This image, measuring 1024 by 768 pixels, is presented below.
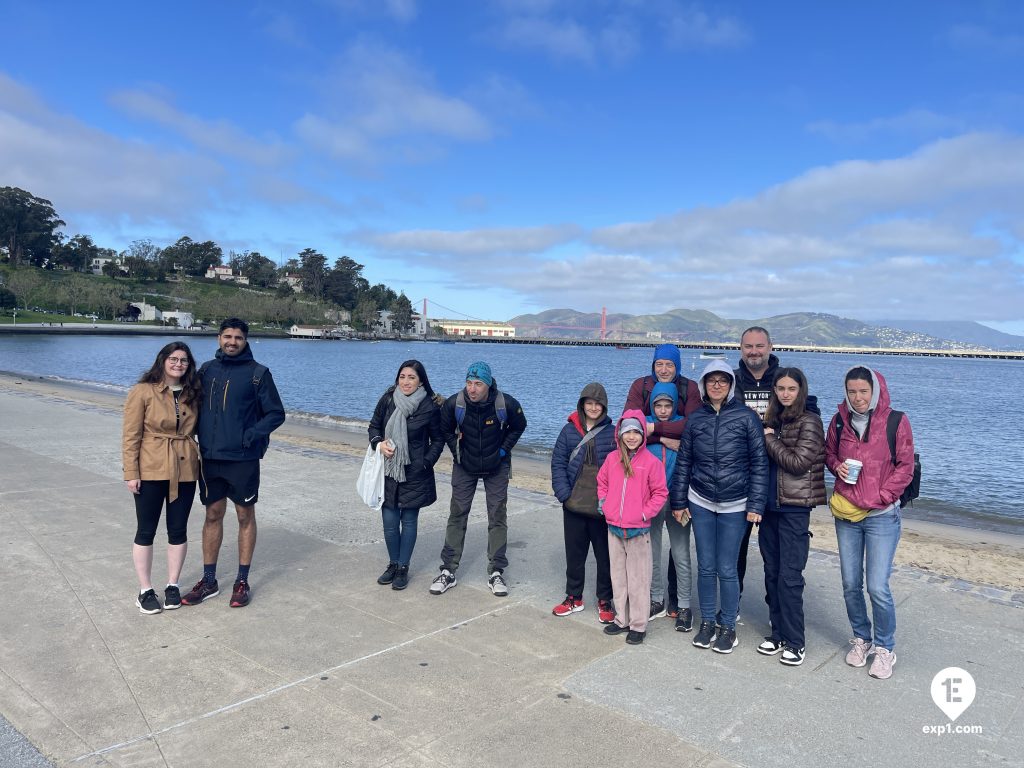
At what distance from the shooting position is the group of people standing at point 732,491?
3.75 meters

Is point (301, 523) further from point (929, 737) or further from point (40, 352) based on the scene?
point (40, 352)

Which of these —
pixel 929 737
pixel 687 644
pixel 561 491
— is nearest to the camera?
pixel 929 737

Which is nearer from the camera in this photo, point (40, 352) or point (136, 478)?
point (136, 478)

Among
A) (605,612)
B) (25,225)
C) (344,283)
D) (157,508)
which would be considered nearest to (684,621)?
(605,612)

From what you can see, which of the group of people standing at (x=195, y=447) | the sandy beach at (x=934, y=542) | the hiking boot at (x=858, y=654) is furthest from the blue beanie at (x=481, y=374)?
the sandy beach at (x=934, y=542)

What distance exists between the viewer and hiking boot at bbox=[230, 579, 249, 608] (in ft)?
14.6

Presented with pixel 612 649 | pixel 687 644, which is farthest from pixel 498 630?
pixel 687 644

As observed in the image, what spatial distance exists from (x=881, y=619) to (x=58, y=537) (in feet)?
20.2

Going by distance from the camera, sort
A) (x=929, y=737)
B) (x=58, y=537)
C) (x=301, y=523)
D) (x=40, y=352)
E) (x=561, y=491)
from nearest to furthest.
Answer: (x=929, y=737)
(x=561, y=491)
(x=58, y=537)
(x=301, y=523)
(x=40, y=352)

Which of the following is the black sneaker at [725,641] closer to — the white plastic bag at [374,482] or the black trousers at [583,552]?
the black trousers at [583,552]

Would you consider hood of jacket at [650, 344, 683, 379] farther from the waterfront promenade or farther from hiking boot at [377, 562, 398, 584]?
hiking boot at [377, 562, 398, 584]

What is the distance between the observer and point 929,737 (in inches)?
121

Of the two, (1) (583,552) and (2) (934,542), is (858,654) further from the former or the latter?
(2) (934,542)

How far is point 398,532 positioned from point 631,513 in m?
1.79
